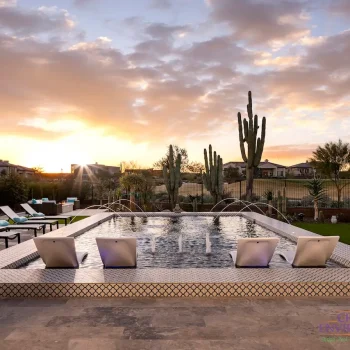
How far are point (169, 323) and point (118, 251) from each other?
6.86 feet

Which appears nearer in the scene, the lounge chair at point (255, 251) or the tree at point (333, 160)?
the lounge chair at point (255, 251)

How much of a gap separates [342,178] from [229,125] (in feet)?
25.0

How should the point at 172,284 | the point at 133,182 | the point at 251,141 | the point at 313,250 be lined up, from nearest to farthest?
the point at 172,284
the point at 313,250
the point at 251,141
the point at 133,182

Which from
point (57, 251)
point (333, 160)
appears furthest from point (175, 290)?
point (333, 160)

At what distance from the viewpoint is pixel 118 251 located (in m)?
6.02

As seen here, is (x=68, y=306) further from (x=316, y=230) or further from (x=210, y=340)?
(x=316, y=230)

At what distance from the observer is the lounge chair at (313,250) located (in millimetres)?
5977

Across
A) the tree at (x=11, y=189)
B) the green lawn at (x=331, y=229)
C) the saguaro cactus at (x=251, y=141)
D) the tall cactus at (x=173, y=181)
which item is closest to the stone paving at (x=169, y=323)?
the green lawn at (x=331, y=229)

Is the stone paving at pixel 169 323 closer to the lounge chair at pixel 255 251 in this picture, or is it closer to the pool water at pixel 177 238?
the lounge chair at pixel 255 251

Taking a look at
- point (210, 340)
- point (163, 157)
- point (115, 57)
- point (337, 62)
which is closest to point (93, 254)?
point (210, 340)

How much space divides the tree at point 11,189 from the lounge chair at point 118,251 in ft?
49.0

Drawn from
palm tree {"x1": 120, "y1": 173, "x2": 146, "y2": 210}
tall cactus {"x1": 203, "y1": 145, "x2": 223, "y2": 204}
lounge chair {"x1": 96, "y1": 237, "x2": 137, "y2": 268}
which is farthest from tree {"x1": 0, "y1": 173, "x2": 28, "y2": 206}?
lounge chair {"x1": 96, "y1": 237, "x2": 137, "y2": 268}

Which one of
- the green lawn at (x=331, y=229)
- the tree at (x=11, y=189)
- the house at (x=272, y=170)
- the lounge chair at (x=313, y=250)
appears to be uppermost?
the house at (x=272, y=170)

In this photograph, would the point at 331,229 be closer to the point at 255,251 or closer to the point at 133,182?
the point at 255,251
